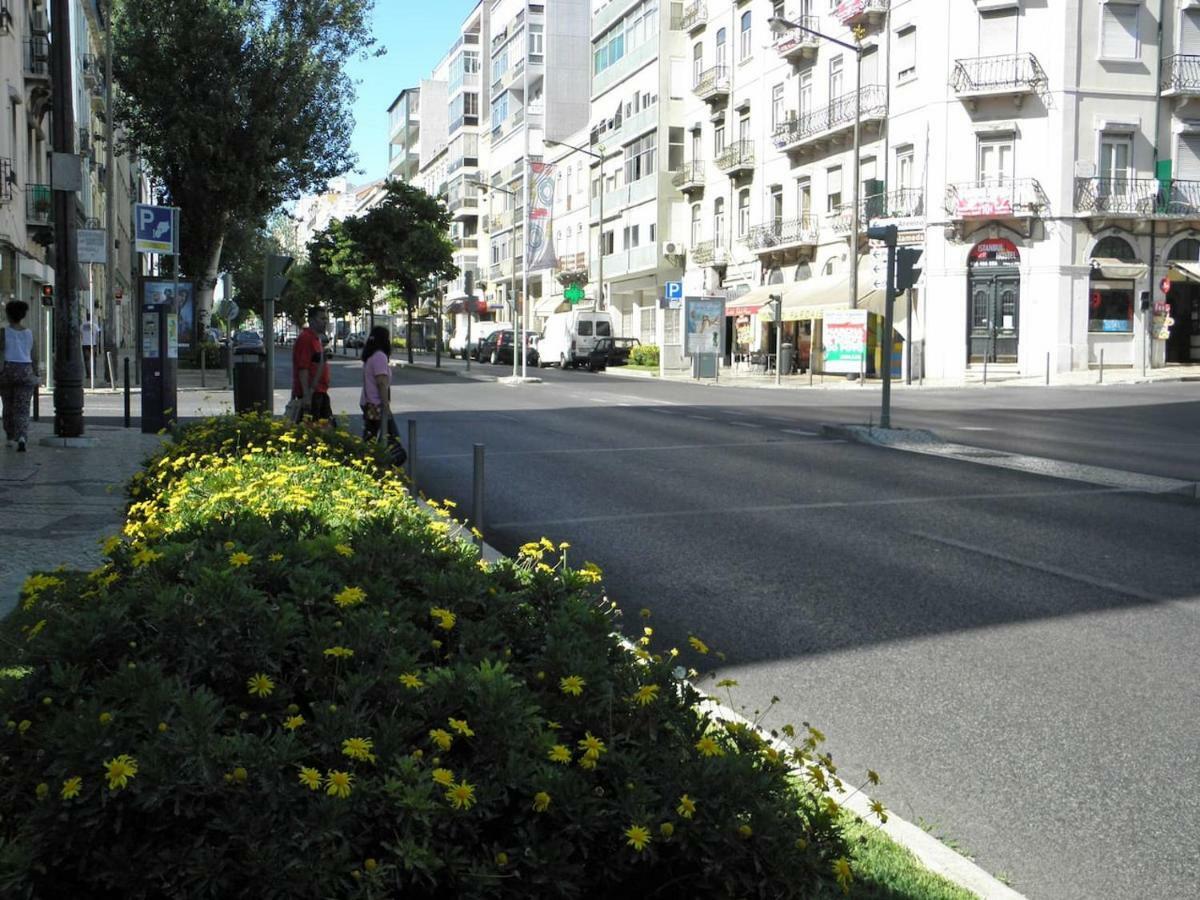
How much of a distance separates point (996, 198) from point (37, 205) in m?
28.9

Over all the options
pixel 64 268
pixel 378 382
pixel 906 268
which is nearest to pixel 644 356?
pixel 906 268

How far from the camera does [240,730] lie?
95.4 inches

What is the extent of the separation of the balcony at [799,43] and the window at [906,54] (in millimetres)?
4192

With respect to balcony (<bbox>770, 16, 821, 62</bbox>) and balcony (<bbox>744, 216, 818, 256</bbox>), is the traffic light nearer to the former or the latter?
balcony (<bbox>744, 216, 818, 256</bbox>)

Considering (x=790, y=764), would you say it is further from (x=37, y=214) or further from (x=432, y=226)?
(x=432, y=226)

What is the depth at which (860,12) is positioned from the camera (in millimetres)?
41719

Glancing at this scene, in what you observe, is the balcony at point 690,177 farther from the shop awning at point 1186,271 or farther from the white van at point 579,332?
the shop awning at point 1186,271

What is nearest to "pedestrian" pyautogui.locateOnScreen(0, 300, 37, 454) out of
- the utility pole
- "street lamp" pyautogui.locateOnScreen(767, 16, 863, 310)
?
the utility pole

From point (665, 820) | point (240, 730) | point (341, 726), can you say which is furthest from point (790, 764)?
point (240, 730)

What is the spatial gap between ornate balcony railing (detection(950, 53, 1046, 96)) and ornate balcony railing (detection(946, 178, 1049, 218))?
2.76m

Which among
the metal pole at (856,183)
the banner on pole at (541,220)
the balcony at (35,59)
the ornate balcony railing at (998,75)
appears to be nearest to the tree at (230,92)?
the balcony at (35,59)

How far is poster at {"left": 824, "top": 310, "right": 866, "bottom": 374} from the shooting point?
37.6 metres

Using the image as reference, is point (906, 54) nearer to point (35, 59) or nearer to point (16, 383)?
point (35, 59)

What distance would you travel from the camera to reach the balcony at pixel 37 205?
36.7m
